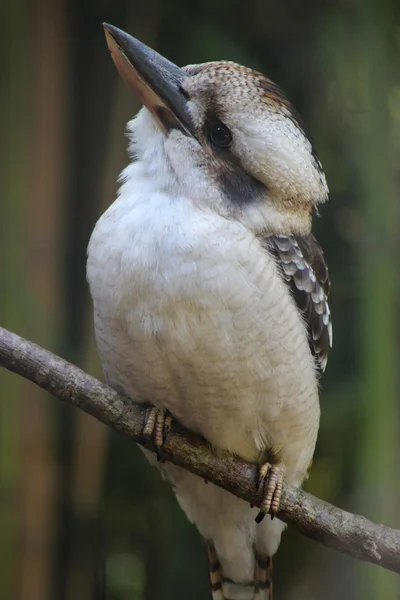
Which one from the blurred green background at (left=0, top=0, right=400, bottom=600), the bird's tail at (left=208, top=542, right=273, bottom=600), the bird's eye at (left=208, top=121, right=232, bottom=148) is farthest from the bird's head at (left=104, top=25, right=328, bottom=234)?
the bird's tail at (left=208, top=542, right=273, bottom=600)

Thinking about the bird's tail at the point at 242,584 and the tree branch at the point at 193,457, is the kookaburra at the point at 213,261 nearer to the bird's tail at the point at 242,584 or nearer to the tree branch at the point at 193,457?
the tree branch at the point at 193,457

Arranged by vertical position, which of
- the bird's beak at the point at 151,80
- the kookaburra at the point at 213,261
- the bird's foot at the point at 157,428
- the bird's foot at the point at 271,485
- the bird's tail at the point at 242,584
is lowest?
the bird's tail at the point at 242,584

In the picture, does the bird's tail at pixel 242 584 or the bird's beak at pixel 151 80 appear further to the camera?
the bird's tail at pixel 242 584

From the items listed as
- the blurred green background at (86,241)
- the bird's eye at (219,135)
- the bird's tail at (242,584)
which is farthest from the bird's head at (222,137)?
the bird's tail at (242,584)

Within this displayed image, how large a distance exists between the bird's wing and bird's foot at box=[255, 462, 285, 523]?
0.18m

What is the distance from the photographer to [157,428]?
1.07m

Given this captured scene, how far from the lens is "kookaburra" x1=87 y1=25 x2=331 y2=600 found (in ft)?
3.29

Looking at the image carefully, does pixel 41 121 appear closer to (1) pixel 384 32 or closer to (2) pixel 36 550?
(1) pixel 384 32

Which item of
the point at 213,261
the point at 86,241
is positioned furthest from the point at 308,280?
the point at 86,241

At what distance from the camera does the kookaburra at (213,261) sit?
1003 millimetres

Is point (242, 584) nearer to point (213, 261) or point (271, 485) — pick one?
point (271, 485)

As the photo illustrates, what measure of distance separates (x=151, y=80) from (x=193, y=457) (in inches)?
19.4

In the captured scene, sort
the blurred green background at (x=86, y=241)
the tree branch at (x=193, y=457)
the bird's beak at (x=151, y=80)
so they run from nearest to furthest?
1. the tree branch at (x=193, y=457)
2. the bird's beak at (x=151, y=80)
3. the blurred green background at (x=86, y=241)

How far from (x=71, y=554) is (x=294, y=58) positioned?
94 centimetres
